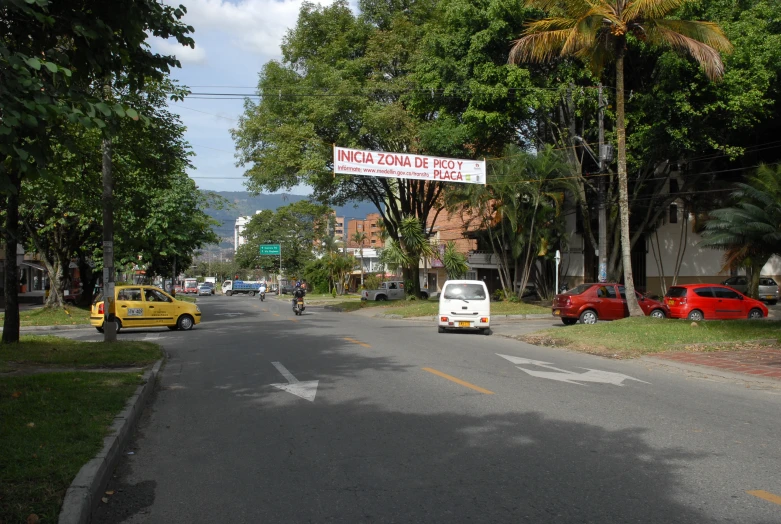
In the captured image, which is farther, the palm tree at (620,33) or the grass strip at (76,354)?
the palm tree at (620,33)

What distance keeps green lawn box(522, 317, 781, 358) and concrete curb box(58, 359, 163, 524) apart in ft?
36.2

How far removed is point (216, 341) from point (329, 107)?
1495 centimetres

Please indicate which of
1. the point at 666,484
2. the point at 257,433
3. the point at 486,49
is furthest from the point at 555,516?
the point at 486,49

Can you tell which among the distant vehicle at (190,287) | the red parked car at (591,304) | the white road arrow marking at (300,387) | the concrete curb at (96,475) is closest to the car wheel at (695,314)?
the red parked car at (591,304)

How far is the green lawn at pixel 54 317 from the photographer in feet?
86.9

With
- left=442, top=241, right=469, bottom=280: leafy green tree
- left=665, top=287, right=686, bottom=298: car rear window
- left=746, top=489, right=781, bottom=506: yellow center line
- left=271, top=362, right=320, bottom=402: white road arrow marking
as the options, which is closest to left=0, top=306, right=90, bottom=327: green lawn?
left=442, top=241, right=469, bottom=280: leafy green tree

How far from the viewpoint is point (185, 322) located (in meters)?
23.7

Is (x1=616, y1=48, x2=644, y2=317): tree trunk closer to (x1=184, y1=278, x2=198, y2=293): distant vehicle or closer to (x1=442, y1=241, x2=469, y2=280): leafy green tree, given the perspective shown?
(x1=442, y1=241, x2=469, y2=280): leafy green tree

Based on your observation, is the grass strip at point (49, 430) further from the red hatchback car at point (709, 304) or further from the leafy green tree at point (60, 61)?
the red hatchback car at point (709, 304)

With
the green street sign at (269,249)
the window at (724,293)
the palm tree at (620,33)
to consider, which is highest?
the palm tree at (620,33)

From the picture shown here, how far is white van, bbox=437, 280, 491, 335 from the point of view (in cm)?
2027

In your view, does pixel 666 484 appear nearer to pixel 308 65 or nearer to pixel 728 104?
pixel 728 104

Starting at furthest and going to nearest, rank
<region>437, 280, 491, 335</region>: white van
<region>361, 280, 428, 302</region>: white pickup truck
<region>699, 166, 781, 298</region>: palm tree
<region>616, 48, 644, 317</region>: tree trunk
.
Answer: <region>361, 280, 428, 302</region>: white pickup truck → <region>437, 280, 491, 335</region>: white van → <region>616, 48, 644, 317</region>: tree trunk → <region>699, 166, 781, 298</region>: palm tree

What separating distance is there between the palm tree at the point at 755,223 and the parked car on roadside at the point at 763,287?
65.2 feet
